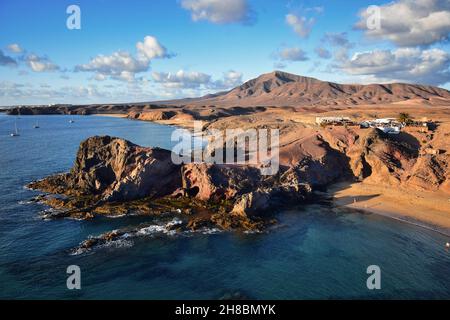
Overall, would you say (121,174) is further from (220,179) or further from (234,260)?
(234,260)

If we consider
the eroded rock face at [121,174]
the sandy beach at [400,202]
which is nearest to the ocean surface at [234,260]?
the sandy beach at [400,202]

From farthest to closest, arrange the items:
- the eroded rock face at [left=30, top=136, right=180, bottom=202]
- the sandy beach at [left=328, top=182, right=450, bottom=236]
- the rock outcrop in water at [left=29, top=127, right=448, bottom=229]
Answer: the eroded rock face at [left=30, top=136, right=180, bottom=202]
the rock outcrop in water at [left=29, top=127, right=448, bottom=229]
the sandy beach at [left=328, top=182, right=450, bottom=236]

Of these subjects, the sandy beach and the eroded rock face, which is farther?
the eroded rock face

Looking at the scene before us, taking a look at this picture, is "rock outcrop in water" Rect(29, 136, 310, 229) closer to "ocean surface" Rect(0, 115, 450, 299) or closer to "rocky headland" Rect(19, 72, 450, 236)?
"rocky headland" Rect(19, 72, 450, 236)

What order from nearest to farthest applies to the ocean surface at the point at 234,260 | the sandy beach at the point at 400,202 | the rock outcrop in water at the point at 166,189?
the ocean surface at the point at 234,260
the sandy beach at the point at 400,202
the rock outcrop in water at the point at 166,189

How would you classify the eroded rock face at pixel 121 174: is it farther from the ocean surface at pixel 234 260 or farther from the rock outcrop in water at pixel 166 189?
the ocean surface at pixel 234 260

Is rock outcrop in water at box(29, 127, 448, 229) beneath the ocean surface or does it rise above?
above

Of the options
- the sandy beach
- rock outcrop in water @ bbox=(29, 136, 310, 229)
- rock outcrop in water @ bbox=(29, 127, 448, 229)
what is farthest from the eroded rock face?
the sandy beach
